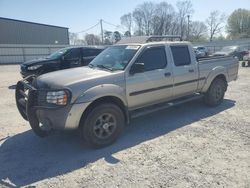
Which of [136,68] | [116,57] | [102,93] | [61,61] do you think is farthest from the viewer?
[61,61]

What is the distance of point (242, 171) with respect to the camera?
3.51m

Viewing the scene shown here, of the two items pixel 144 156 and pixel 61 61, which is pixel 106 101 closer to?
pixel 144 156

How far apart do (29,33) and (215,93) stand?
1464 inches

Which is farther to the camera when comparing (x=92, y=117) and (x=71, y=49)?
(x=71, y=49)

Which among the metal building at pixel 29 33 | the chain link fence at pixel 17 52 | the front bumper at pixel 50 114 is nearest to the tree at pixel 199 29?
the metal building at pixel 29 33

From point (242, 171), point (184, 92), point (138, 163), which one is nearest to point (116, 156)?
point (138, 163)

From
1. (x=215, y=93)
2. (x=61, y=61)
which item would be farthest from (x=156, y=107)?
(x=61, y=61)

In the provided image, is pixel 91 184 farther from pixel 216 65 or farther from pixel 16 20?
pixel 16 20

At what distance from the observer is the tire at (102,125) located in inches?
168

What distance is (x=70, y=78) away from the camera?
4.34 m

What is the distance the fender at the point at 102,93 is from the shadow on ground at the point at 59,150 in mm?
895

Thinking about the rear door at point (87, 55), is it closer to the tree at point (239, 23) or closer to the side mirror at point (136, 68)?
the side mirror at point (136, 68)

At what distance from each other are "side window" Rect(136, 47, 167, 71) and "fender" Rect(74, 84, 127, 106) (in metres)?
0.84

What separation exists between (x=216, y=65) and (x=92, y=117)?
13.7 ft
